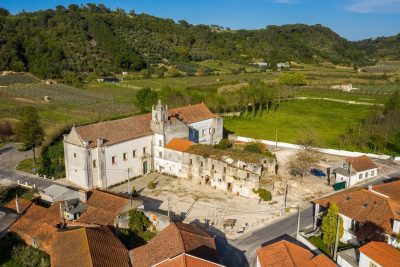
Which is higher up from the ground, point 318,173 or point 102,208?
point 102,208

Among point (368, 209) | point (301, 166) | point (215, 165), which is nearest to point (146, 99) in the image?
point (215, 165)

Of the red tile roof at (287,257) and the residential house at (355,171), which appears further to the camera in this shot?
the residential house at (355,171)

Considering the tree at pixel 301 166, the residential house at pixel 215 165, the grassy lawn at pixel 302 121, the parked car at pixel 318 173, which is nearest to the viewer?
the residential house at pixel 215 165

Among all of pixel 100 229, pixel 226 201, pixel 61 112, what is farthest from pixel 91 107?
pixel 100 229

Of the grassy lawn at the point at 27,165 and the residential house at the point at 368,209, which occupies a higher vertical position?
the residential house at the point at 368,209

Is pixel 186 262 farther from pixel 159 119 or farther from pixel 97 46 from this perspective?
pixel 97 46

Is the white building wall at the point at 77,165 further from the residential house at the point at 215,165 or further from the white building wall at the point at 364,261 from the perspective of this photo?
the white building wall at the point at 364,261

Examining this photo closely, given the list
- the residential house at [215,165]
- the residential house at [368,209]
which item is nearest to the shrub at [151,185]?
the residential house at [215,165]
